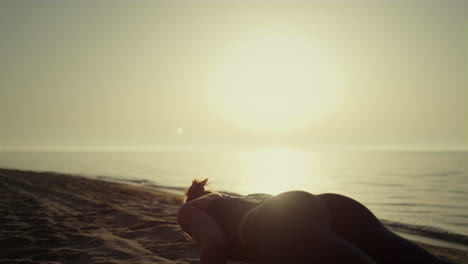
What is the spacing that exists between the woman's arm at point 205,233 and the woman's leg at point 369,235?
97cm

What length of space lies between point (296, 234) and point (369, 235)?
641 millimetres

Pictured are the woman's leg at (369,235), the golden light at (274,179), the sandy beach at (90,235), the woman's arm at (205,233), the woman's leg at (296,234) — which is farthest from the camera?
the golden light at (274,179)

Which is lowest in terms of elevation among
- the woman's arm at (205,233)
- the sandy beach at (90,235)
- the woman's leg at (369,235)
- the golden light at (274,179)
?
the golden light at (274,179)

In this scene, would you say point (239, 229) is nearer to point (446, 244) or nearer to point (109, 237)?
point (109, 237)

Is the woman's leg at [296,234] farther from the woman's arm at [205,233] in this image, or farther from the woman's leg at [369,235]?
the woman's arm at [205,233]

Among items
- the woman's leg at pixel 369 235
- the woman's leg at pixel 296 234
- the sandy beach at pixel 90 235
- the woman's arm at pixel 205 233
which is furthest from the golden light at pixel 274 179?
the woman's leg at pixel 296 234

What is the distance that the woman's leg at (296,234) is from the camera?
205 centimetres

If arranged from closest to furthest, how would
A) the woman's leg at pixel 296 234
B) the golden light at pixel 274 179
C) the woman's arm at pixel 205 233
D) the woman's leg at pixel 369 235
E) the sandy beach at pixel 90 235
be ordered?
the woman's leg at pixel 296 234 < the woman's leg at pixel 369 235 < the woman's arm at pixel 205 233 < the sandy beach at pixel 90 235 < the golden light at pixel 274 179

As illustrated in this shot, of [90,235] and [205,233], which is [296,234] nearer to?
[205,233]

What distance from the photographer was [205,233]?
9.68 ft

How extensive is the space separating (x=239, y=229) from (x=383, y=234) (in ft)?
3.61

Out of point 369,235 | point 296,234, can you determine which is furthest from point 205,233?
point 369,235

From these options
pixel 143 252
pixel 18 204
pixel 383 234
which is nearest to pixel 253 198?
pixel 383 234

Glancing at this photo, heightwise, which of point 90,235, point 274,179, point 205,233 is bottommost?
point 274,179
